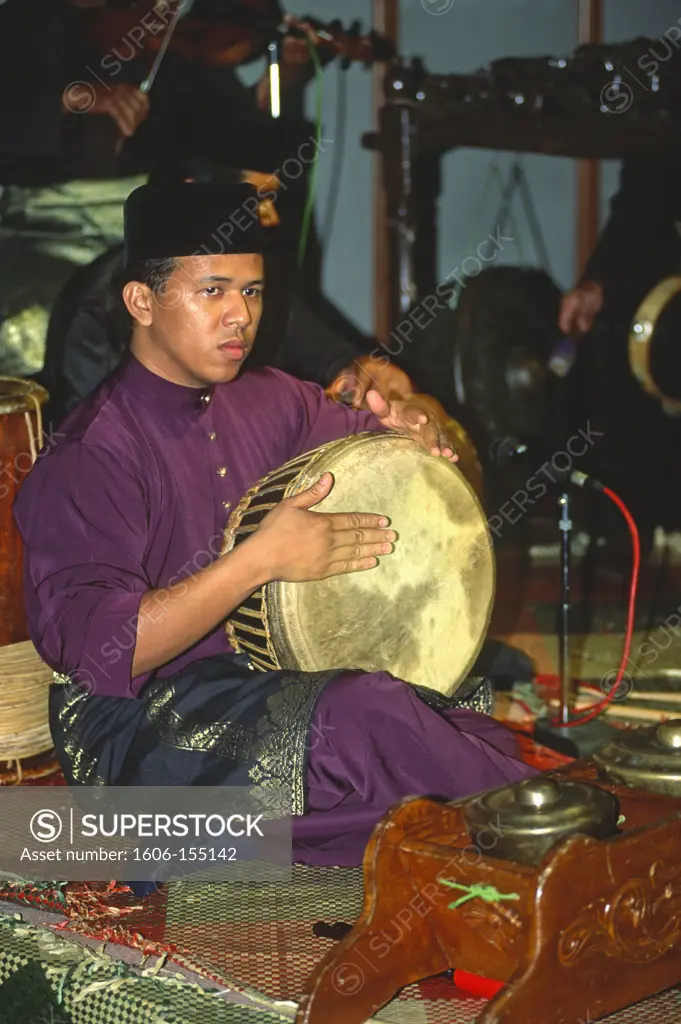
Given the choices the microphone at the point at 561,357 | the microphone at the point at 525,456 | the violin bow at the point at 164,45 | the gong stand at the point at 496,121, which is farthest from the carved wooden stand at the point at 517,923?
the microphone at the point at 561,357

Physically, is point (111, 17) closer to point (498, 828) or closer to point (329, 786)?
point (329, 786)

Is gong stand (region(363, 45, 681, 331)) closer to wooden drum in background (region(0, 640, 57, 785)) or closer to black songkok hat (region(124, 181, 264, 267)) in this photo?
black songkok hat (region(124, 181, 264, 267))

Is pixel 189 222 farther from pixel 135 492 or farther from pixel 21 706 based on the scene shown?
pixel 21 706

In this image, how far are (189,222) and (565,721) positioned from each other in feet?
5.62

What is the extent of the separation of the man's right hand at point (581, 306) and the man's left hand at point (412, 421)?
2840 millimetres

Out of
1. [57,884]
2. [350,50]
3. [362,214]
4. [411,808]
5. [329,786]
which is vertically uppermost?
[350,50]

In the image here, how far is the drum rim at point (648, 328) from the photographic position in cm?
580

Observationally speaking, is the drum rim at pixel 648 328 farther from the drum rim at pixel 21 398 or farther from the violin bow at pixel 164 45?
the drum rim at pixel 21 398

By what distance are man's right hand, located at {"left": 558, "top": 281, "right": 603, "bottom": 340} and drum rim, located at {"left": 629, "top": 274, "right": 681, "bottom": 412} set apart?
20 cm

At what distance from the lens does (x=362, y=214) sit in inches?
237

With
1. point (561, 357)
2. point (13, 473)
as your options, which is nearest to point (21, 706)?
point (13, 473)

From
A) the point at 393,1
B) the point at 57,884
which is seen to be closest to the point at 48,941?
the point at 57,884

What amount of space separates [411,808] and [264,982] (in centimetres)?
42

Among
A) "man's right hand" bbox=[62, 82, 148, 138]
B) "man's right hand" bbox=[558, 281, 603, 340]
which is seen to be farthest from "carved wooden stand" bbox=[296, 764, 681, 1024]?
"man's right hand" bbox=[558, 281, 603, 340]
